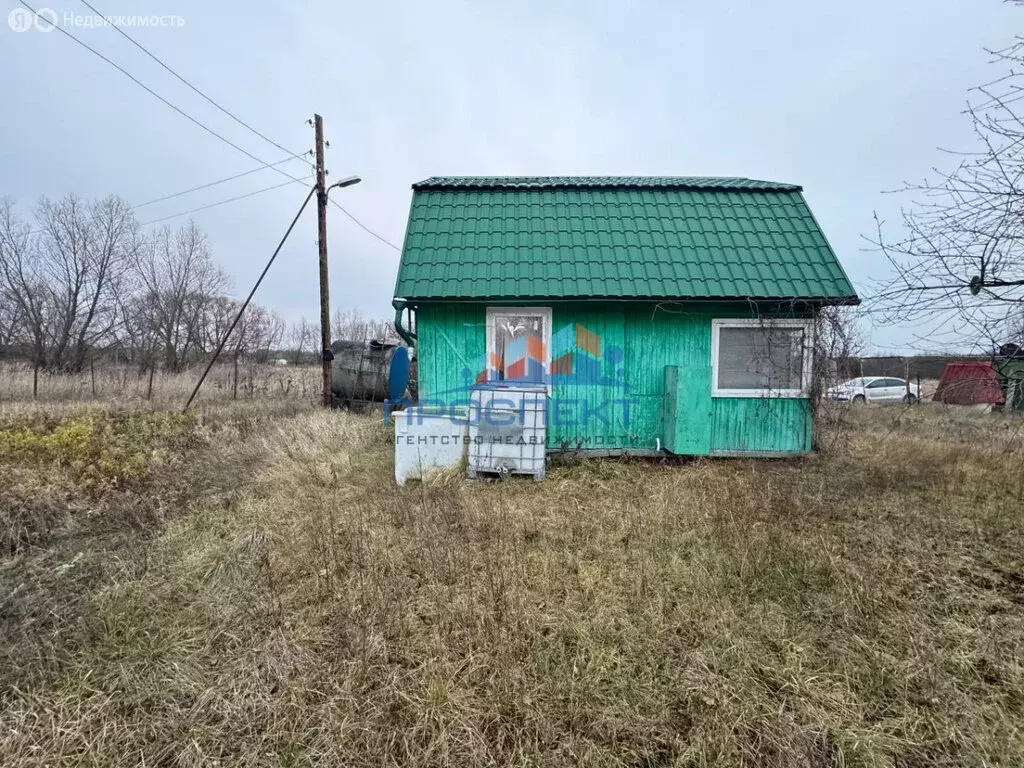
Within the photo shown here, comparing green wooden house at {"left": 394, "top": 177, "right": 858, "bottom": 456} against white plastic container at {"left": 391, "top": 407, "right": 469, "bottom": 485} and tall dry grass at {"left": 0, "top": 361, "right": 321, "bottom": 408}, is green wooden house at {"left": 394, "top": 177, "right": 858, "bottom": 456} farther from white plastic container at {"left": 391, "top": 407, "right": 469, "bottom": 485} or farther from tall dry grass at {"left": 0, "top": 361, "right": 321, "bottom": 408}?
tall dry grass at {"left": 0, "top": 361, "right": 321, "bottom": 408}

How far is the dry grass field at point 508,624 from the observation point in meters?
1.99

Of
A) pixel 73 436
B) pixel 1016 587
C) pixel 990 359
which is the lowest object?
pixel 1016 587

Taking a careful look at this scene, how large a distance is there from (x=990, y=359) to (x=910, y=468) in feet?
10.9

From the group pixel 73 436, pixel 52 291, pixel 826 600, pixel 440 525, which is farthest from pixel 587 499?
pixel 52 291

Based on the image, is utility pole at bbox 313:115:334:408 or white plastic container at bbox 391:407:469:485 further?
utility pole at bbox 313:115:334:408

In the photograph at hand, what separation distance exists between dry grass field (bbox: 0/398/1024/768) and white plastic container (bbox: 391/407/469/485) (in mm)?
502

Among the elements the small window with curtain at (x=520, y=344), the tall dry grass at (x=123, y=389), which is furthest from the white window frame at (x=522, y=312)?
the tall dry grass at (x=123, y=389)

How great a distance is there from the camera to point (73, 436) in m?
6.11

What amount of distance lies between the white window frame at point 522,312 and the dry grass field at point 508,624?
2.08 m

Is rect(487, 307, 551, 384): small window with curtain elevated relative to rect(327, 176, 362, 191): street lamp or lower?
lower

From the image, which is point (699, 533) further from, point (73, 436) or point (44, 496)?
point (73, 436)

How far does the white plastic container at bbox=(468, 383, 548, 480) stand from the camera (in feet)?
17.4

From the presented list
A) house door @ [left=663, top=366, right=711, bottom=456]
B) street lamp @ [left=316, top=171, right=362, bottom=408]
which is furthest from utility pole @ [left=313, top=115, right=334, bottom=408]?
house door @ [left=663, top=366, right=711, bottom=456]

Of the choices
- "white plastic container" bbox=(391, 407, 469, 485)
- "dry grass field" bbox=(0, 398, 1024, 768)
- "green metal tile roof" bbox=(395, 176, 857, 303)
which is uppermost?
"green metal tile roof" bbox=(395, 176, 857, 303)
